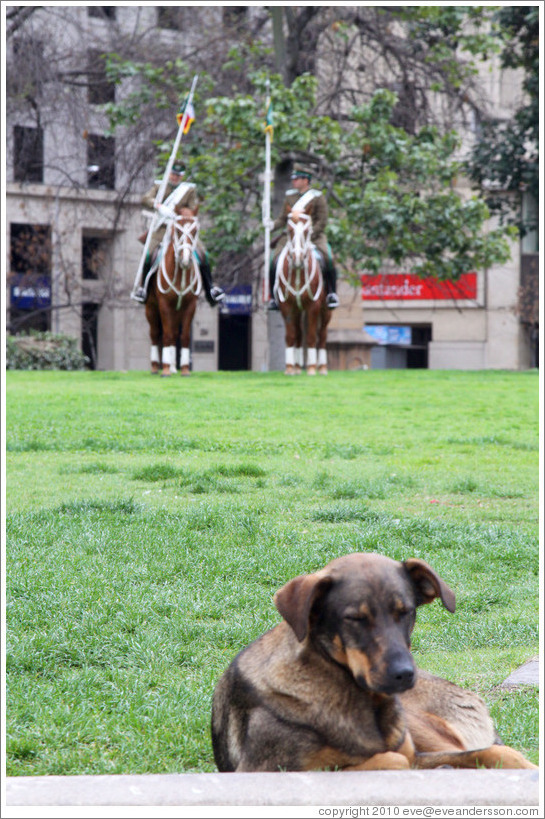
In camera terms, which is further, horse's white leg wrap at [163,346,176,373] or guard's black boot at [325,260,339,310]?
guard's black boot at [325,260,339,310]

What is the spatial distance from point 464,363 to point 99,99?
20113mm

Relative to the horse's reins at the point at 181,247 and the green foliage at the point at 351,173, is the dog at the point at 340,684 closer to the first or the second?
the horse's reins at the point at 181,247

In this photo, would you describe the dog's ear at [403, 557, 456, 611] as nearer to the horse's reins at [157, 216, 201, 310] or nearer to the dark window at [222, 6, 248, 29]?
the horse's reins at [157, 216, 201, 310]

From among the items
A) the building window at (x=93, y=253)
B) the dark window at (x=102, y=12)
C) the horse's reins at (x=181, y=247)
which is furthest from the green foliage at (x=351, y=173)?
the building window at (x=93, y=253)

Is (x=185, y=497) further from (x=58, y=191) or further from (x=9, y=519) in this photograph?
(x=58, y=191)

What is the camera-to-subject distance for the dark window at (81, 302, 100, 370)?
4385 cm

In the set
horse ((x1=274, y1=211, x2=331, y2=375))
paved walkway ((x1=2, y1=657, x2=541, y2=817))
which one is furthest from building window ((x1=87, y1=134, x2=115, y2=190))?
paved walkway ((x1=2, y1=657, x2=541, y2=817))

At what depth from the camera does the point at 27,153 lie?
39.2 meters

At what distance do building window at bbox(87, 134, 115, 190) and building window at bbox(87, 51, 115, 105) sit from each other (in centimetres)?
137

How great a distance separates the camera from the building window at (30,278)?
40431 millimetres

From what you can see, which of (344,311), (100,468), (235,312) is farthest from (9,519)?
(235,312)

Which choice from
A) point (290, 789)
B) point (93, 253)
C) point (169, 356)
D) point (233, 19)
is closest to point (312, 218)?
point (169, 356)

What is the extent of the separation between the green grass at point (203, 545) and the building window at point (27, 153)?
25861mm

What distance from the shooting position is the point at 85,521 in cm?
754
